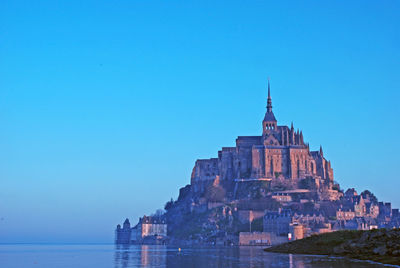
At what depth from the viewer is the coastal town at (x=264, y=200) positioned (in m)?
133

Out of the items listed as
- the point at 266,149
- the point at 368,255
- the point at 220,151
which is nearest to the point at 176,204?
the point at 220,151

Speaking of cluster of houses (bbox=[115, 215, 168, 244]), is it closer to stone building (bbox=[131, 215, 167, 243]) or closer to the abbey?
stone building (bbox=[131, 215, 167, 243])

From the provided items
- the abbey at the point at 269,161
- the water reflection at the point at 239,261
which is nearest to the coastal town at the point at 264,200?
the abbey at the point at 269,161

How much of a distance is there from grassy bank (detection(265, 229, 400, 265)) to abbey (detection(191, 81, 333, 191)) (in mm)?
75976

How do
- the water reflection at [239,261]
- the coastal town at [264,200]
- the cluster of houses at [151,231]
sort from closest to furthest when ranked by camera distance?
the water reflection at [239,261] < the coastal town at [264,200] < the cluster of houses at [151,231]

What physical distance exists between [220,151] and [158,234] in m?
33.9

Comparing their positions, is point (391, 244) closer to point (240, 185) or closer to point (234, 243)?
point (234, 243)

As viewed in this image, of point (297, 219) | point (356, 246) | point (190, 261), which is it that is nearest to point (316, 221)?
point (297, 219)

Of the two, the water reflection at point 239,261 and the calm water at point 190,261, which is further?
the calm water at point 190,261

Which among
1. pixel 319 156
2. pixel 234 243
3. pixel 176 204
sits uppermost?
pixel 319 156

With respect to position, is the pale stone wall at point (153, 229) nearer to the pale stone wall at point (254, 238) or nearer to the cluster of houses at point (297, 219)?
the cluster of houses at point (297, 219)

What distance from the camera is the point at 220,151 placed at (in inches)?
6850

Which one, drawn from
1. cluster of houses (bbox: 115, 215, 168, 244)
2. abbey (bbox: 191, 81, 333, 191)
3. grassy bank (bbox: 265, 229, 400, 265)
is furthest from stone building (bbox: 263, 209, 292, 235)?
cluster of houses (bbox: 115, 215, 168, 244)

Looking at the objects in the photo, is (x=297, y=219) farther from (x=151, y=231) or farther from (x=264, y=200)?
(x=151, y=231)
